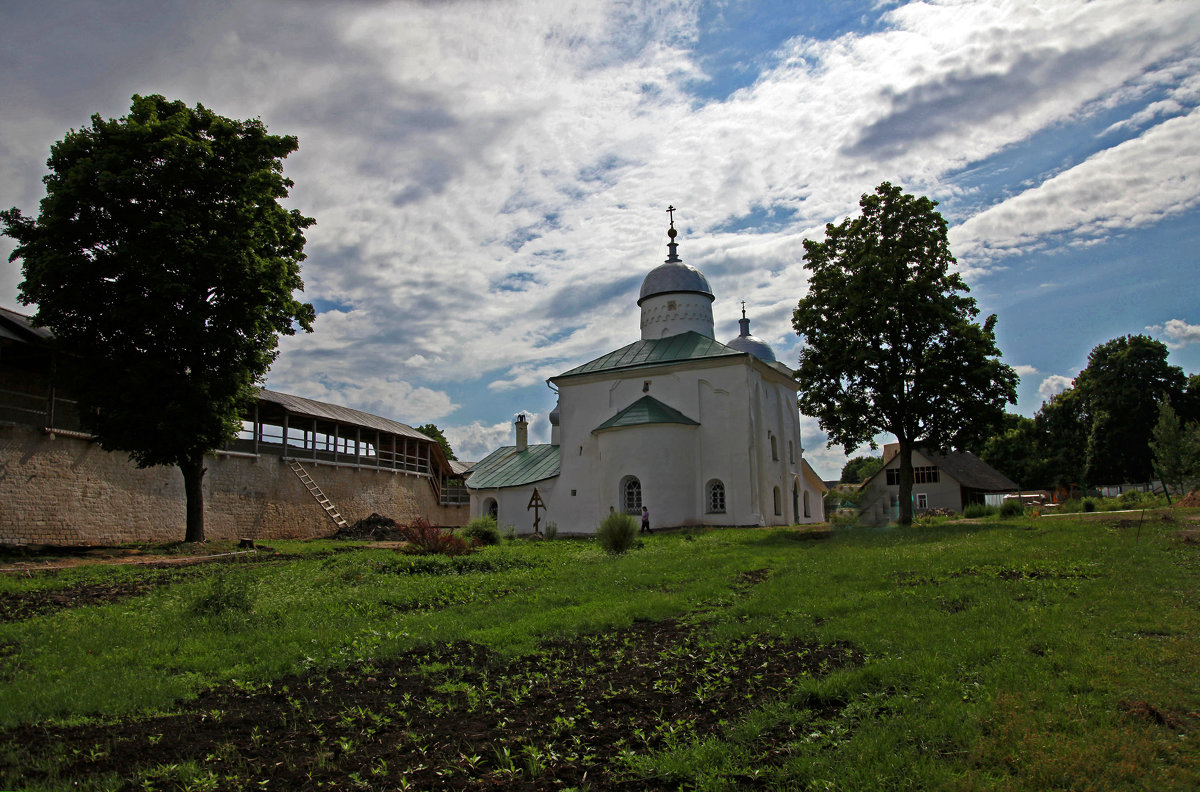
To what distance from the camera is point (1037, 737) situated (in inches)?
175

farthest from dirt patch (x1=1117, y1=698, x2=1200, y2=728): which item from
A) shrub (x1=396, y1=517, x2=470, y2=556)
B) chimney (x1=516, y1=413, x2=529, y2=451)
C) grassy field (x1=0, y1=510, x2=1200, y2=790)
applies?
chimney (x1=516, y1=413, x2=529, y2=451)

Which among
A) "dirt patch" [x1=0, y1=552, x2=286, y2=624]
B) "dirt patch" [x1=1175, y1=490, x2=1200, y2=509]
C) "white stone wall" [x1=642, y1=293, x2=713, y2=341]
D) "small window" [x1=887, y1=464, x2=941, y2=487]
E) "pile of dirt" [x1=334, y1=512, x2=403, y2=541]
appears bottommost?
"pile of dirt" [x1=334, y1=512, x2=403, y2=541]

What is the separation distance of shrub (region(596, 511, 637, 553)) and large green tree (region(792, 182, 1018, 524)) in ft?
32.9

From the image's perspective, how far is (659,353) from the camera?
3153 centimetres

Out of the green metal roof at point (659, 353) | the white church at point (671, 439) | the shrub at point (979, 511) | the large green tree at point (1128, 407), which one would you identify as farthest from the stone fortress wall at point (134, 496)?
the large green tree at point (1128, 407)

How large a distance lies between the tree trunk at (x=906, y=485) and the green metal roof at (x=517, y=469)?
49.0ft

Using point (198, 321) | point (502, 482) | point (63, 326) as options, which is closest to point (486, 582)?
point (198, 321)

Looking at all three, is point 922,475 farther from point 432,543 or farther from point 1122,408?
point 432,543

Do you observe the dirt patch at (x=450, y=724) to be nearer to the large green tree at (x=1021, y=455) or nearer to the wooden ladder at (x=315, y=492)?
the wooden ladder at (x=315, y=492)

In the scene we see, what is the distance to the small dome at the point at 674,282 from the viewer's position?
34312mm

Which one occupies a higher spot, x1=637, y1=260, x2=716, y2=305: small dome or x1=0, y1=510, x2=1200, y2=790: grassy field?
x1=637, y1=260, x2=716, y2=305: small dome

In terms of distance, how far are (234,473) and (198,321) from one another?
956cm

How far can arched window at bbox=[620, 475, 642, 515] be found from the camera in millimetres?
28391

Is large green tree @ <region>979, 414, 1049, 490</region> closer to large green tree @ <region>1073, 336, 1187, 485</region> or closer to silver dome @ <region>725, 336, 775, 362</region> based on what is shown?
large green tree @ <region>1073, 336, 1187, 485</region>
